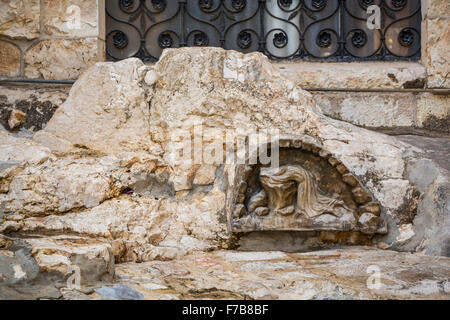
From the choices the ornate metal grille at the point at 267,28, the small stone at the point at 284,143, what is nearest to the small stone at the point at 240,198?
the small stone at the point at 284,143

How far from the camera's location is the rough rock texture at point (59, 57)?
3621 millimetres

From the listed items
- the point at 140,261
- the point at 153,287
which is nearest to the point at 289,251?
the point at 140,261

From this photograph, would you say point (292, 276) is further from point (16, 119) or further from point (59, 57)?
point (59, 57)

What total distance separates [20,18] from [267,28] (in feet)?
5.62

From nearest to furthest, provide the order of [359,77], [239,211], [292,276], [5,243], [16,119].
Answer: [5,243], [292,276], [239,211], [16,119], [359,77]

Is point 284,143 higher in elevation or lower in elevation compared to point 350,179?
higher

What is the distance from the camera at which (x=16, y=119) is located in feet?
10.1

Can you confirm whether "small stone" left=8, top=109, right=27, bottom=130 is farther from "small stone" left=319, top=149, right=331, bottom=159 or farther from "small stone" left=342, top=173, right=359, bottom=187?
"small stone" left=342, top=173, right=359, bottom=187

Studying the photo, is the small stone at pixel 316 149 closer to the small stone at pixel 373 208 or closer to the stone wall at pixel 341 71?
the small stone at pixel 373 208

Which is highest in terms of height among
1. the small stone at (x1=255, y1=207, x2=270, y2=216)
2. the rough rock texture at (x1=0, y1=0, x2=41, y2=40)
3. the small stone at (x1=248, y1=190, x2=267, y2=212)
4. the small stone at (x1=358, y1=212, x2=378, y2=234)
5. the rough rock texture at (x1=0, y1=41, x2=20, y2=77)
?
the rough rock texture at (x1=0, y1=0, x2=41, y2=40)

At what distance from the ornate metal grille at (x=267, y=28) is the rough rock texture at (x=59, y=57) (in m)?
0.25

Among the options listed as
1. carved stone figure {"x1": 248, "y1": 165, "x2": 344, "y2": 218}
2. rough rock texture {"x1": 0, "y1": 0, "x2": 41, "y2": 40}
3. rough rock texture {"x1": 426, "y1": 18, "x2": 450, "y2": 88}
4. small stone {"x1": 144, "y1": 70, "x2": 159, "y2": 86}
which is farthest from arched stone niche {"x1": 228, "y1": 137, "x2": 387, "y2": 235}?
rough rock texture {"x1": 0, "y1": 0, "x2": 41, "y2": 40}

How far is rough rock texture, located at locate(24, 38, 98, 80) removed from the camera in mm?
3621

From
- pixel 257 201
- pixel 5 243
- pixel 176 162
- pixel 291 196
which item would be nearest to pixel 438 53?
pixel 291 196
